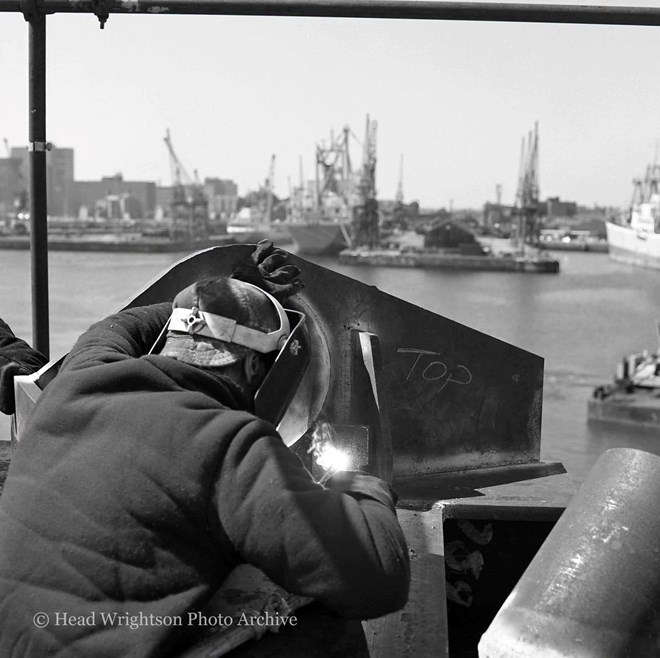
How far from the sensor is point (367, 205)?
3861 inches

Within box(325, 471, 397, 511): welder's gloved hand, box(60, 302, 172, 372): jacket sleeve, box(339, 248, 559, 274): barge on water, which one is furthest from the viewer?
box(339, 248, 559, 274): barge on water

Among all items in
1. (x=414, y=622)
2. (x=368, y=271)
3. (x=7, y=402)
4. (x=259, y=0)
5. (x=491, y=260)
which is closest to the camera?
(x=414, y=622)

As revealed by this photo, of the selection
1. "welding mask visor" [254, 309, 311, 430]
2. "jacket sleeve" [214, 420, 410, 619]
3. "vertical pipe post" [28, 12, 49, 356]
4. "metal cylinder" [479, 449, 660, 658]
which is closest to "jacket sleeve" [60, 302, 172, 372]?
"welding mask visor" [254, 309, 311, 430]

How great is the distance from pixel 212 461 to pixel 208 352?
30 centimetres

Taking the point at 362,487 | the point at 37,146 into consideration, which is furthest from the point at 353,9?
the point at 362,487

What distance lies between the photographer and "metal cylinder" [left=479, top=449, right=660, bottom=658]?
200cm

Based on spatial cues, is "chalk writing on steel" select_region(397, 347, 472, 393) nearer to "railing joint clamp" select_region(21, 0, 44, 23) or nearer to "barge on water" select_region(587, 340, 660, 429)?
"railing joint clamp" select_region(21, 0, 44, 23)

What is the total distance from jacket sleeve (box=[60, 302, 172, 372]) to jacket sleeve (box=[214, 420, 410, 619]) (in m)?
0.45

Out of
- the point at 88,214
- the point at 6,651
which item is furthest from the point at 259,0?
the point at 88,214

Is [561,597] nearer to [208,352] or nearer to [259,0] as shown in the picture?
[208,352]

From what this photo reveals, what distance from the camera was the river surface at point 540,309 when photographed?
127ft

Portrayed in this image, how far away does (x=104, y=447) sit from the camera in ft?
5.86

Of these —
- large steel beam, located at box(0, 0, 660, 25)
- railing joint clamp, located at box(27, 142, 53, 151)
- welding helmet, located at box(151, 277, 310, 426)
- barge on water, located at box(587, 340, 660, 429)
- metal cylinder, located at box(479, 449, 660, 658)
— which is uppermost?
large steel beam, located at box(0, 0, 660, 25)

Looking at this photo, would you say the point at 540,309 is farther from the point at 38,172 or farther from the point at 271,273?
the point at 271,273
